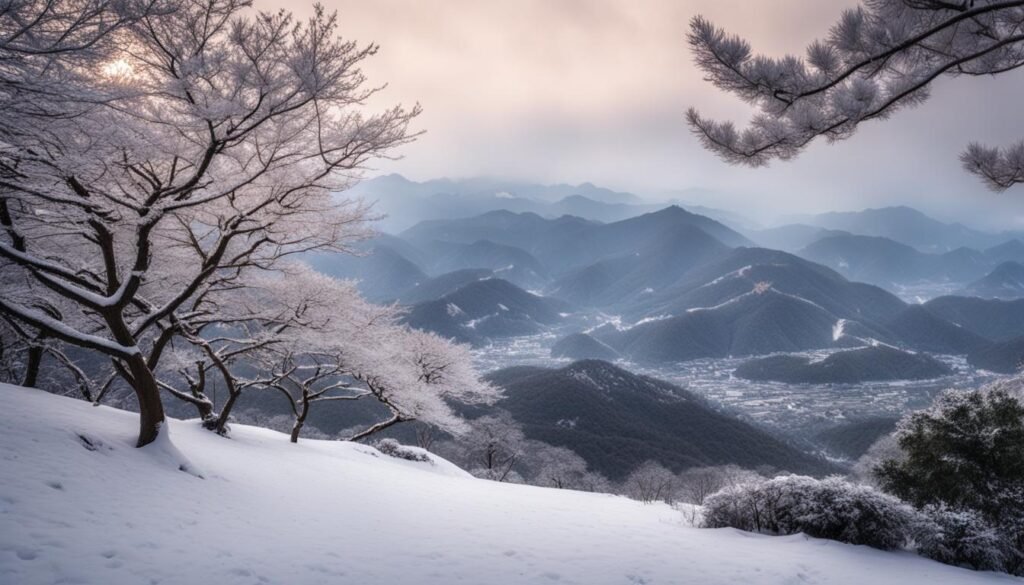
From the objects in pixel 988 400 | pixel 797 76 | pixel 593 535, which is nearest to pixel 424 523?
pixel 593 535

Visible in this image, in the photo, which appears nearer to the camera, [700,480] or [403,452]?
[403,452]

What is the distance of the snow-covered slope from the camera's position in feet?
13.1

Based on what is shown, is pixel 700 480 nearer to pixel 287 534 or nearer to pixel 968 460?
pixel 968 460

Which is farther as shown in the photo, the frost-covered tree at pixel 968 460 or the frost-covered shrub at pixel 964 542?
the frost-covered tree at pixel 968 460

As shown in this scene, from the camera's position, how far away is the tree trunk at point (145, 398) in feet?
23.0

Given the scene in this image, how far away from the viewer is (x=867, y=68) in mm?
4988

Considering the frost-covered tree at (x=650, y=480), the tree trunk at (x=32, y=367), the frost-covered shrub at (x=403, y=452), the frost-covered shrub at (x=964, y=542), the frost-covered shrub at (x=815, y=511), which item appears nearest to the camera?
the frost-covered shrub at (x=964, y=542)

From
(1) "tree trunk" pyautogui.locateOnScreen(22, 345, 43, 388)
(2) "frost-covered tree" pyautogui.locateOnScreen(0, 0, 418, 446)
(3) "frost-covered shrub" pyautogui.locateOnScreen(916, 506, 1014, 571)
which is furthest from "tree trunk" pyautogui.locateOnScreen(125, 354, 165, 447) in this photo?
(3) "frost-covered shrub" pyautogui.locateOnScreen(916, 506, 1014, 571)

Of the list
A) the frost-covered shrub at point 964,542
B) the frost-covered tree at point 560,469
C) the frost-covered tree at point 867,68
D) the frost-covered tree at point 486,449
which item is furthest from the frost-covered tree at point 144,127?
the frost-covered tree at point 560,469

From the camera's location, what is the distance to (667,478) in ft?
158

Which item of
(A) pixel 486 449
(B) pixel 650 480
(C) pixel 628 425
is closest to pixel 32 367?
(A) pixel 486 449

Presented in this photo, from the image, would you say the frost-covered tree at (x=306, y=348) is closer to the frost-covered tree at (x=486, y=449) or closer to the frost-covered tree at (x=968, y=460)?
the frost-covered tree at (x=968, y=460)

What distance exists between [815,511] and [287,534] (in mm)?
8477

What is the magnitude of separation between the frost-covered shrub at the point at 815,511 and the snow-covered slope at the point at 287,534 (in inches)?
16.3
